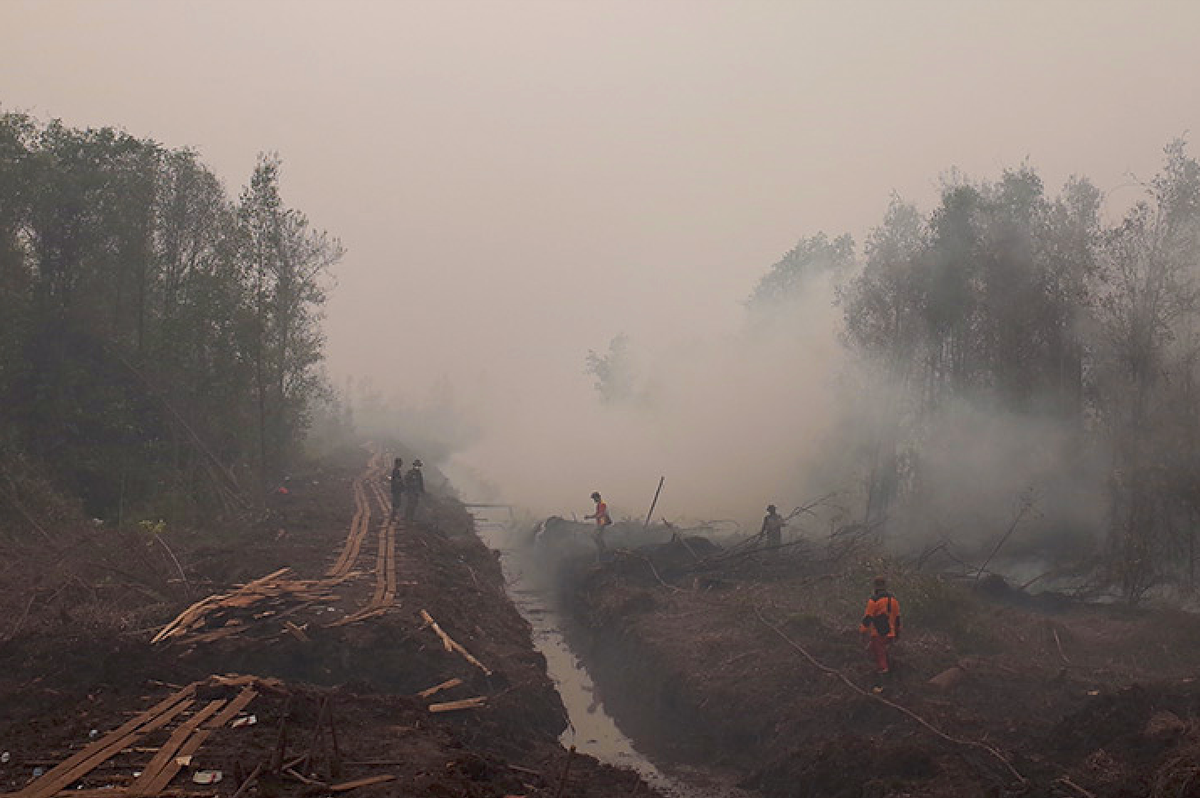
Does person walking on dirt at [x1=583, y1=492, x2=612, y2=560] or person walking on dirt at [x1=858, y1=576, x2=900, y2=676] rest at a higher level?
person walking on dirt at [x1=583, y1=492, x2=612, y2=560]

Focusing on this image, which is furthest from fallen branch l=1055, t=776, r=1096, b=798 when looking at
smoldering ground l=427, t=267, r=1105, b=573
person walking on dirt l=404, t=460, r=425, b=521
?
person walking on dirt l=404, t=460, r=425, b=521

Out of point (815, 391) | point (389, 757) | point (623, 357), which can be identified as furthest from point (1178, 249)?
point (623, 357)

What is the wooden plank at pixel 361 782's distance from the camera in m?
8.34

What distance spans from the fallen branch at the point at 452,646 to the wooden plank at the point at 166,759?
16.0 feet

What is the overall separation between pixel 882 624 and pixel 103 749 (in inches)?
441

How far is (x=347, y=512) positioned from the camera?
29.8 metres

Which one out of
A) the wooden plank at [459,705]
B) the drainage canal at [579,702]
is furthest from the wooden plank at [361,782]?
the drainage canal at [579,702]

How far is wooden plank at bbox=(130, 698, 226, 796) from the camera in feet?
26.5

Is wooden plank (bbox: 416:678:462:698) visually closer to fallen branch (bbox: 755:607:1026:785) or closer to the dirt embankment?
the dirt embankment

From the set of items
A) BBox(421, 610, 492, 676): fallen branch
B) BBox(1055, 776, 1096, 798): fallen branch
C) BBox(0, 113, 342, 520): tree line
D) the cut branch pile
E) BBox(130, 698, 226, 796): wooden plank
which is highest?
BBox(0, 113, 342, 520): tree line

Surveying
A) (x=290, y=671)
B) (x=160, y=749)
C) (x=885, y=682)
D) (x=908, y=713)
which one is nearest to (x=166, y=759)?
(x=160, y=749)

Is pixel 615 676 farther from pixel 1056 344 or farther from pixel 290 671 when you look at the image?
pixel 1056 344

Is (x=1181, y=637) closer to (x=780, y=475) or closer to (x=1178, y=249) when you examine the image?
Answer: (x=1178, y=249)

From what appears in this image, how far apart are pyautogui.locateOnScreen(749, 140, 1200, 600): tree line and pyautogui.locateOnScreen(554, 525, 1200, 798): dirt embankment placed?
4.04 meters
